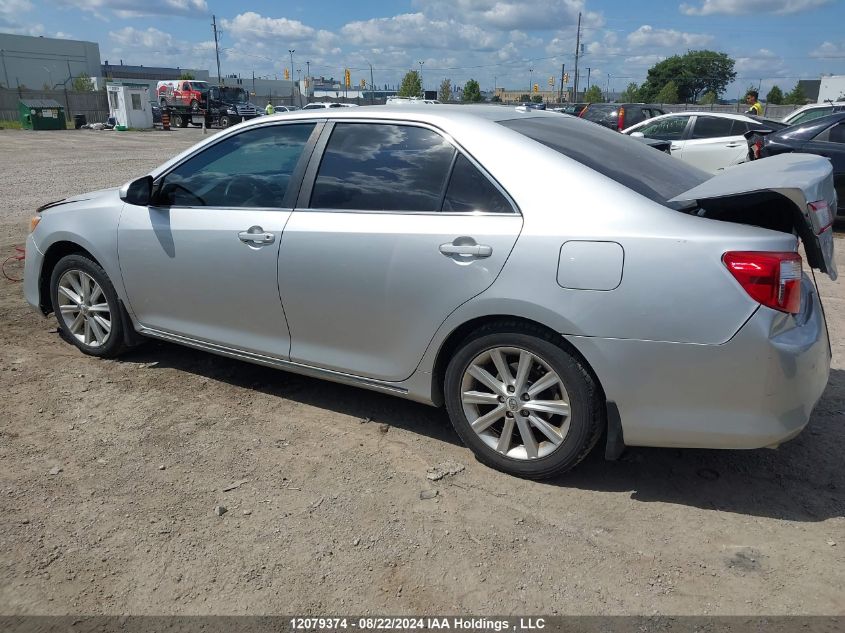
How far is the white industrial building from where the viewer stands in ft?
261

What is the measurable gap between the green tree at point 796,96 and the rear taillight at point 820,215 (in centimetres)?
7379

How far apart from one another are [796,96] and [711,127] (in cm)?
6815

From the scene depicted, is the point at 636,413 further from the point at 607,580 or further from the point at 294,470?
the point at 294,470

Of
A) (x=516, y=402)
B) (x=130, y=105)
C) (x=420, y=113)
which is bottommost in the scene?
(x=516, y=402)

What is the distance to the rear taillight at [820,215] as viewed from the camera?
2816mm

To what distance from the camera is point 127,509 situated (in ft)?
10.2

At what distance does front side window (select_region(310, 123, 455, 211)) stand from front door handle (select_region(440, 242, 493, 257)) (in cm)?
22

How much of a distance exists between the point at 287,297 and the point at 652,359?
1.90 m

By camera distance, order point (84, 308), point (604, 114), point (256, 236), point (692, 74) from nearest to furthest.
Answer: point (256, 236)
point (84, 308)
point (604, 114)
point (692, 74)

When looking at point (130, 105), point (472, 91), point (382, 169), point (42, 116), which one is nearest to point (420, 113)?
point (382, 169)

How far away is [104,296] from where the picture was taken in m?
4.69

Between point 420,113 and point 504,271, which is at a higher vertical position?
point 420,113

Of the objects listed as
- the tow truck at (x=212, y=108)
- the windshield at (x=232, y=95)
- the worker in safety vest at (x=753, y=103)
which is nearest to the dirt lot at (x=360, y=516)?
the worker in safety vest at (x=753, y=103)

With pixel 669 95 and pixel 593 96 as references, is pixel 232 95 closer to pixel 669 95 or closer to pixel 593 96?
pixel 593 96
